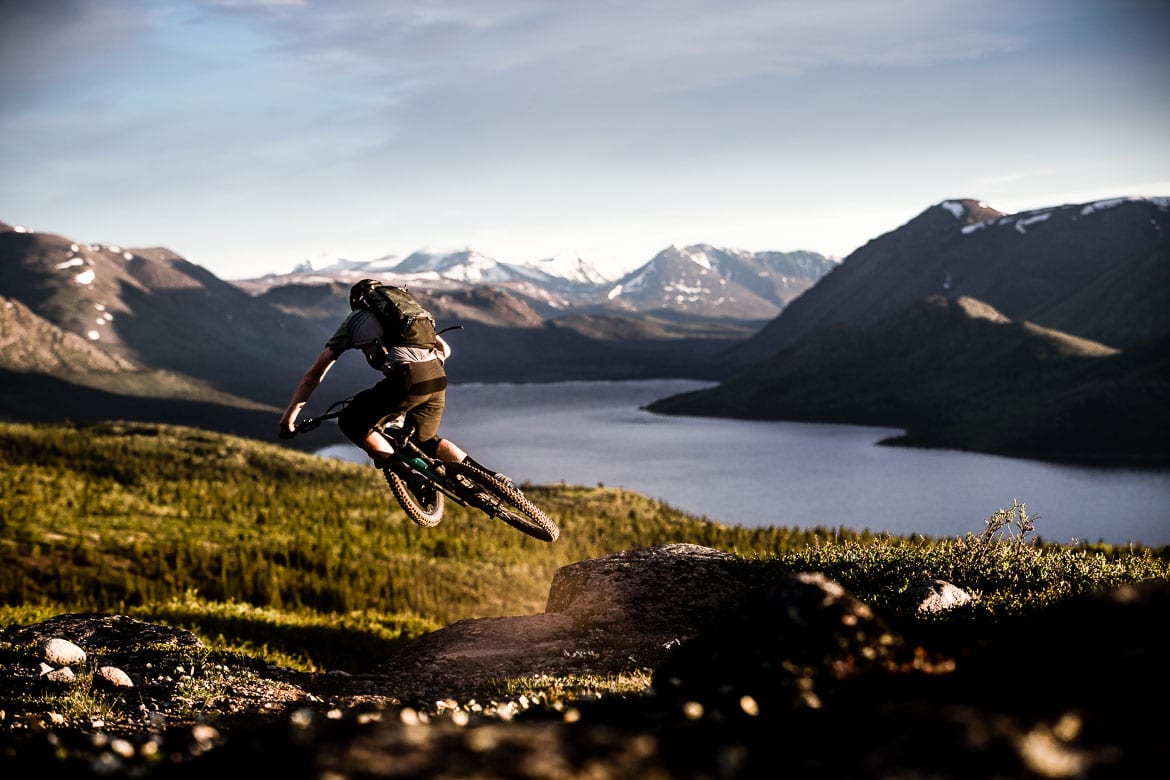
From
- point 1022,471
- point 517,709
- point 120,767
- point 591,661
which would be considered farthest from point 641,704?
point 1022,471

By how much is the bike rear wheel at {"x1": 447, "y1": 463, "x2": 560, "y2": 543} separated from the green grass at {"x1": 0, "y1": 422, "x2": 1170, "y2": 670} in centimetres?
589

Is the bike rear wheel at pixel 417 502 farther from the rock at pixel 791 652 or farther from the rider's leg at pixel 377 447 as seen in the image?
the rock at pixel 791 652

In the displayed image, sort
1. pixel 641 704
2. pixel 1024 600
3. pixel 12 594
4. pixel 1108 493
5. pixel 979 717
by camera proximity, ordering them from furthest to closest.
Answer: pixel 1108 493, pixel 12 594, pixel 1024 600, pixel 641 704, pixel 979 717

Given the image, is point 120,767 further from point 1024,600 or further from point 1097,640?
point 1024,600

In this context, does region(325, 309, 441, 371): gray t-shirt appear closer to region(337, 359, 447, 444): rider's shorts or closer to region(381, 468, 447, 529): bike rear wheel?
region(337, 359, 447, 444): rider's shorts

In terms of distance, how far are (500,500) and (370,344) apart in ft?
12.7

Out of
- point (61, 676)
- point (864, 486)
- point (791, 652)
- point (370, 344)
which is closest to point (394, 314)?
point (370, 344)

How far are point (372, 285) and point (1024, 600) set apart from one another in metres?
11.1

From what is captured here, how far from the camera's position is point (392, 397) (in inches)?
474

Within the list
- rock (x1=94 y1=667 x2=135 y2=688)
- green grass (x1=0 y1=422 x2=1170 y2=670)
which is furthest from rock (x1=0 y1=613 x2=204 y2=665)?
green grass (x1=0 y1=422 x2=1170 y2=670)

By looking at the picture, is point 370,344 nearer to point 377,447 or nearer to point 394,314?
point 394,314

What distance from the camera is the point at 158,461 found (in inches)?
2682

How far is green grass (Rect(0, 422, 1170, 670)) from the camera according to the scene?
15.4 meters

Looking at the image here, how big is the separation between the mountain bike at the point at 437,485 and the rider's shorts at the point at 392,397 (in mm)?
238
